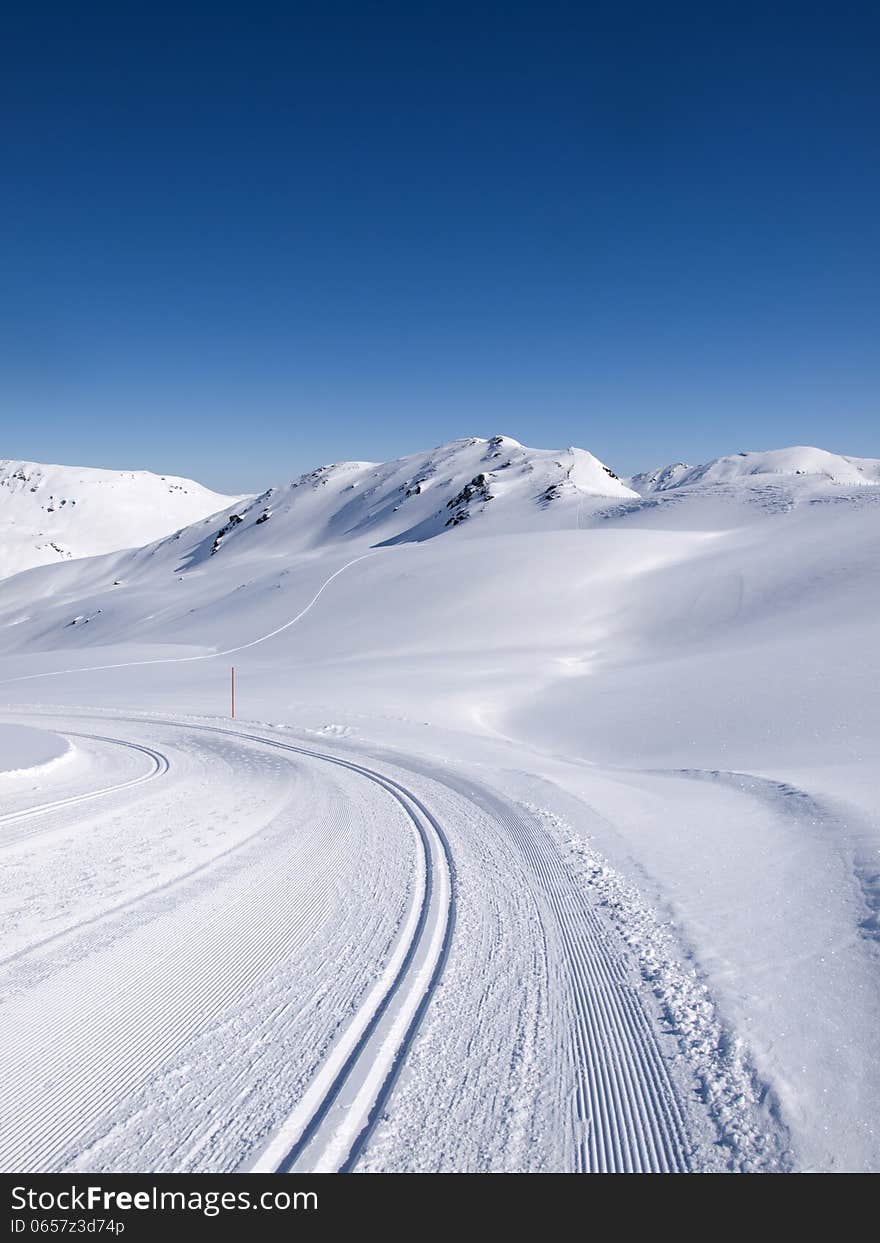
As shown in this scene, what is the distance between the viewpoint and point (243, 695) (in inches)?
1081

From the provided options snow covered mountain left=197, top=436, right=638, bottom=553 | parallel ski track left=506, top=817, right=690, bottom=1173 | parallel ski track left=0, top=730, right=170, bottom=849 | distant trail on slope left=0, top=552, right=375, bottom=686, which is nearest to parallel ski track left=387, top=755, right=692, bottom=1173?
parallel ski track left=506, top=817, right=690, bottom=1173

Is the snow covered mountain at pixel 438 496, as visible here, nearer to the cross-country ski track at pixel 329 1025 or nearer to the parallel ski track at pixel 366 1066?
the cross-country ski track at pixel 329 1025

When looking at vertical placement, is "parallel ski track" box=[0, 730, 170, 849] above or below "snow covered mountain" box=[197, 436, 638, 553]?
below

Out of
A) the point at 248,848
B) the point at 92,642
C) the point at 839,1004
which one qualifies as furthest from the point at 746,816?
the point at 92,642

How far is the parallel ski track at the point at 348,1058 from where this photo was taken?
3.51 m

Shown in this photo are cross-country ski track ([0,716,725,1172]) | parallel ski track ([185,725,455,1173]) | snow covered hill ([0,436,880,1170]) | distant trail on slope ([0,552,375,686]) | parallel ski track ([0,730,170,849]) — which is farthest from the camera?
distant trail on slope ([0,552,375,686])

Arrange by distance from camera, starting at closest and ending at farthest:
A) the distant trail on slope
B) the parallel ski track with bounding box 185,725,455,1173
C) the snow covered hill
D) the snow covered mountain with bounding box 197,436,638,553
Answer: the parallel ski track with bounding box 185,725,455,1173 < the snow covered hill < the distant trail on slope < the snow covered mountain with bounding box 197,436,638,553

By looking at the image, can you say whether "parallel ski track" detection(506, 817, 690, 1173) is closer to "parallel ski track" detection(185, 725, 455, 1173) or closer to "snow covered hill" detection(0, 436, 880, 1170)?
"snow covered hill" detection(0, 436, 880, 1170)

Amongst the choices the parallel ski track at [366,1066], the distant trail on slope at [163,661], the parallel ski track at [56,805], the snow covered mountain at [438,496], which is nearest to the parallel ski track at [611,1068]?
the parallel ski track at [366,1066]

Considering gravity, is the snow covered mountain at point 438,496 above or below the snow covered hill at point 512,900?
above

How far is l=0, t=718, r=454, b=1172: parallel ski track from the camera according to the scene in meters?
3.51

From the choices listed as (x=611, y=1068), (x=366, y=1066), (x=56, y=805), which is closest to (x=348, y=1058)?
(x=366, y=1066)

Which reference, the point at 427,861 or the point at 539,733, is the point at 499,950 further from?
the point at 539,733
